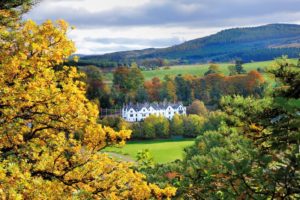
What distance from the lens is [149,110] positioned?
15550 cm

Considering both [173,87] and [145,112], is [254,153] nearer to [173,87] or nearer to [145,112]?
[145,112]

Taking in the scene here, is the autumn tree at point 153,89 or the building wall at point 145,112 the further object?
the autumn tree at point 153,89

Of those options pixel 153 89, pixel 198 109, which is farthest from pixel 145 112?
pixel 153 89

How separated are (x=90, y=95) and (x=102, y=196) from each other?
122 meters

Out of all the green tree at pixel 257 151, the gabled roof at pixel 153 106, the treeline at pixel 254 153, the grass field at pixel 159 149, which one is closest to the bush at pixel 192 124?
the grass field at pixel 159 149

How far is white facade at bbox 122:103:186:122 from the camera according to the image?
14925cm

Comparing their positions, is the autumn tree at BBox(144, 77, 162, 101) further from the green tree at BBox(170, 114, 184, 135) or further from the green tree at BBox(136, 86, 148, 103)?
the green tree at BBox(170, 114, 184, 135)

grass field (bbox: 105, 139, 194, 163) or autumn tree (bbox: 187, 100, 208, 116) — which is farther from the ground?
autumn tree (bbox: 187, 100, 208, 116)

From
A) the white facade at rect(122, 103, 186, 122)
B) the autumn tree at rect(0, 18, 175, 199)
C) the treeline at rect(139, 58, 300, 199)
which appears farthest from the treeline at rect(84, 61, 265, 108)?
the autumn tree at rect(0, 18, 175, 199)

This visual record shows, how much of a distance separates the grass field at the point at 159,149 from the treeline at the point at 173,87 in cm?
3398

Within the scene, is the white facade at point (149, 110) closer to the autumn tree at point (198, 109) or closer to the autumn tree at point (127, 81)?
the autumn tree at point (198, 109)

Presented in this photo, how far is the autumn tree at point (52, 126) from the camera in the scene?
1248 centimetres

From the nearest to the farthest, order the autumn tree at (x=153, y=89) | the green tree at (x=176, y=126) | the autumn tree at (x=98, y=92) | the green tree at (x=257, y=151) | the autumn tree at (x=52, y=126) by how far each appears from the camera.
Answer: the green tree at (x=257, y=151), the autumn tree at (x=52, y=126), the green tree at (x=176, y=126), the autumn tree at (x=98, y=92), the autumn tree at (x=153, y=89)

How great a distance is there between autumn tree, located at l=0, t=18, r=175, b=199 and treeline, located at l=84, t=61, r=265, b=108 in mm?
131328
